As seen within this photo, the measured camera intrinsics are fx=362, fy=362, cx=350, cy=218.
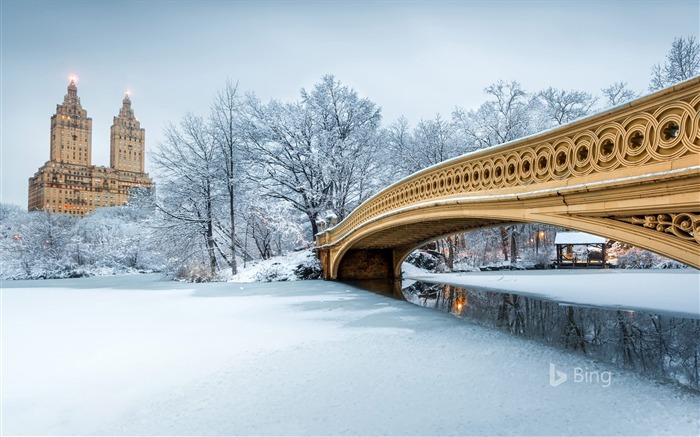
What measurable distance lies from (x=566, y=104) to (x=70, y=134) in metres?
113

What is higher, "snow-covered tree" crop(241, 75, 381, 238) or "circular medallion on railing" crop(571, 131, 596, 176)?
"snow-covered tree" crop(241, 75, 381, 238)

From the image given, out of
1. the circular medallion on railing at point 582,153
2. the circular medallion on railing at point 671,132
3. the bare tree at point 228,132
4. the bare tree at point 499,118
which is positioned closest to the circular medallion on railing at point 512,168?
the circular medallion on railing at point 582,153

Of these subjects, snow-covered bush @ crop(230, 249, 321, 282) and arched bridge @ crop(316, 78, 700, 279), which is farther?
snow-covered bush @ crop(230, 249, 321, 282)

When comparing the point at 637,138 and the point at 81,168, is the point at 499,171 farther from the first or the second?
the point at 81,168

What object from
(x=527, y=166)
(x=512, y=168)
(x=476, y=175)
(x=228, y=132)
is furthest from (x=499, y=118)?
(x=527, y=166)

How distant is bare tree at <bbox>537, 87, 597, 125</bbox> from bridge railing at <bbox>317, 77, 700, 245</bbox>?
21379 millimetres

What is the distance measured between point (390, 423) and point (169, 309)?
→ 684 centimetres

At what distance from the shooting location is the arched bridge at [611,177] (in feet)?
10.1

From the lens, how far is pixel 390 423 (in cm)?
268

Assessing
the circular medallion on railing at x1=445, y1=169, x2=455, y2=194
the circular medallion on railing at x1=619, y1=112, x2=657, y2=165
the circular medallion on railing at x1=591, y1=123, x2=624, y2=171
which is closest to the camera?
Result: the circular medallion on railing at x1=619, y1=112, x2=657, y2=165

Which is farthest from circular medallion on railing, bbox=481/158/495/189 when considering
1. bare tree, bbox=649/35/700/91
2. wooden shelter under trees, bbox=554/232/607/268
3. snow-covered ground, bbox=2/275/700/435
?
wooden shelter under trees, bbox=554/232/607/268

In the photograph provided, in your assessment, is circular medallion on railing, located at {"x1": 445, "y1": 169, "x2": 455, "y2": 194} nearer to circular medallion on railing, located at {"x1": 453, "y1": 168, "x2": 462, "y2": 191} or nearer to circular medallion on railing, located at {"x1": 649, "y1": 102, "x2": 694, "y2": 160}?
circular medallion on railing, located at {"x1": 453, "y1": 168, "x2": 462, "y2": 191}

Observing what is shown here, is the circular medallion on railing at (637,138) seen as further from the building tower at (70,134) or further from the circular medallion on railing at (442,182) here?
the building tower at (70,134)

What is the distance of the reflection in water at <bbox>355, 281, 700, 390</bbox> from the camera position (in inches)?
167
